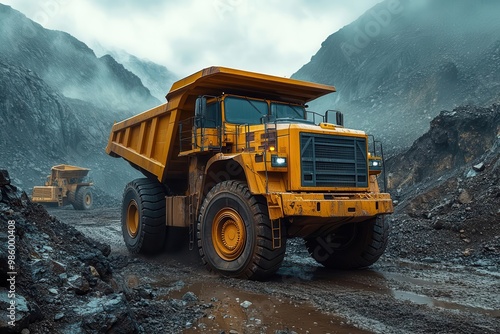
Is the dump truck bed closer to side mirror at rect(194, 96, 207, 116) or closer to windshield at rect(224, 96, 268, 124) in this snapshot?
windshield at rect(224, 96, 268, 124)

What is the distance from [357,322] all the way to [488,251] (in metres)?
4.21

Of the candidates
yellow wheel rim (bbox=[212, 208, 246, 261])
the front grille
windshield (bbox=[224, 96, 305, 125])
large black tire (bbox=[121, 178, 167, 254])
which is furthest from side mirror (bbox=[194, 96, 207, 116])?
large black tire (bbox=[121, 178, 167, 254])

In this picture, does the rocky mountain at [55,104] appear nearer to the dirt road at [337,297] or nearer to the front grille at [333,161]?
the dirt road at [337,297]

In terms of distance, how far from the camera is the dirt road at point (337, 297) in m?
3.92

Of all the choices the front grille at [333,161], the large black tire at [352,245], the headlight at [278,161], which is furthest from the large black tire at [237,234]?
the large black tire at [352,245]

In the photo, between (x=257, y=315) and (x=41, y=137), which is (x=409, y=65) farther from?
(x=257, y=315)

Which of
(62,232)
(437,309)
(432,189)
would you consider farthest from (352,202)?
(432,189)

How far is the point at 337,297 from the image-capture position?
195 inches

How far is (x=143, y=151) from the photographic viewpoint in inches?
349

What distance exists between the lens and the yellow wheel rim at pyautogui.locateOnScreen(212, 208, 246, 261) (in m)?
5.90

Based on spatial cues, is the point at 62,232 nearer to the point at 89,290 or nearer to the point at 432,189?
the point at 89,290

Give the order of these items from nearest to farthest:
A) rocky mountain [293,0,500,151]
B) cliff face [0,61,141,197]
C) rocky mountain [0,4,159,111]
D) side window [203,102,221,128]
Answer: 1. side window [203,102,221,128]
2. rocky mountain [293,0,500,151]
3. cliff face [0,61,141,197]
4. rocky mountain [0,4,159,111]

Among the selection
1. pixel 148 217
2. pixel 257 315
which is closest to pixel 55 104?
pixel 148 217

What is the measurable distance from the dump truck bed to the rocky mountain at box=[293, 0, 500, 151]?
Result: 1889 cm
